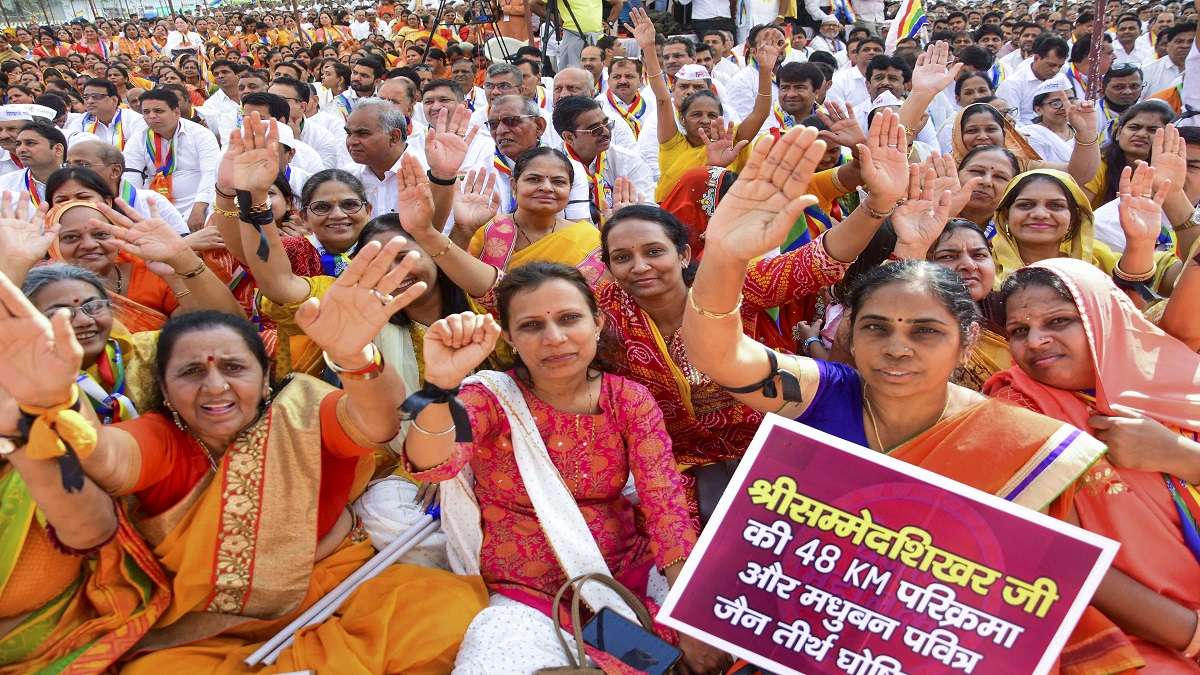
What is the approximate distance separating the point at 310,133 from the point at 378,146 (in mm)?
2488

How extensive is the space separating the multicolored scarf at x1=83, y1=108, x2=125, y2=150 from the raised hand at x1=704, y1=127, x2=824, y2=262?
708 cm

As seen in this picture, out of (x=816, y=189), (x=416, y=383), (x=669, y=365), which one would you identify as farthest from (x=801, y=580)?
(x=816, y=189)

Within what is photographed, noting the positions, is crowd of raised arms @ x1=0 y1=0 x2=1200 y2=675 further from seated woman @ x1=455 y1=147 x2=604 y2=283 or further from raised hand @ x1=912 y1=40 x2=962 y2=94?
raised hand @ x1=912 y1=40 x2=962 y2=94

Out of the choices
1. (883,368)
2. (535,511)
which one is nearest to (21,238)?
(535,511)

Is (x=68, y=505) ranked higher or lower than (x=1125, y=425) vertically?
lower

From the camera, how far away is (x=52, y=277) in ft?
8.11

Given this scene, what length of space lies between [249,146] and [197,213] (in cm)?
273

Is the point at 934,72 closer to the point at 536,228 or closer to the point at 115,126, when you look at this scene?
the point at 536,228

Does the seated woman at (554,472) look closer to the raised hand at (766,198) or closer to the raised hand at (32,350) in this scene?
the raised hand at (766,198)

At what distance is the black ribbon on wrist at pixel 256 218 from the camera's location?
2.88 m

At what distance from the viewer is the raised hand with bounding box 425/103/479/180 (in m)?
3.24

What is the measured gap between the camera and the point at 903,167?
98.1 inches

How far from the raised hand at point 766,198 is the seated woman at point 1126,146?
365cm

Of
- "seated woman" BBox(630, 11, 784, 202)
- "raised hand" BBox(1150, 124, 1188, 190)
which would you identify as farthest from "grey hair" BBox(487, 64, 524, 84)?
"raised hand" BBox(1150, 124, 1188, 190)
